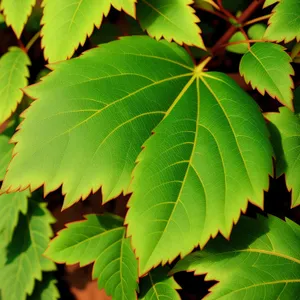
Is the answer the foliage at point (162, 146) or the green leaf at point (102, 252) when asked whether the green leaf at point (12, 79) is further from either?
the green leaf at point (102, 252)

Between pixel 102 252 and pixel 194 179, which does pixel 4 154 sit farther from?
pixel 194 179

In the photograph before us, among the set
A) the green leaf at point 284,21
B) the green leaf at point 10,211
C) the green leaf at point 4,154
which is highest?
the green leaf at point 284,21

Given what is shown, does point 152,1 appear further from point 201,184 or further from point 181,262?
point 181,262

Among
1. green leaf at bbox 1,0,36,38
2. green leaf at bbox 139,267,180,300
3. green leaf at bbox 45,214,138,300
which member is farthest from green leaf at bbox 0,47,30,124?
green leaf at bbox 139,267,180,300

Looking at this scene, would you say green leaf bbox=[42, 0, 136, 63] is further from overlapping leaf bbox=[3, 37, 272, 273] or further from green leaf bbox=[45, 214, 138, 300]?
green leaf bbox=[45, 214, 138, 300]

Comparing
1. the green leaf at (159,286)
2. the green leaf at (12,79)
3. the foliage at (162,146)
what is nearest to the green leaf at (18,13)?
the foliage at (162,146)
